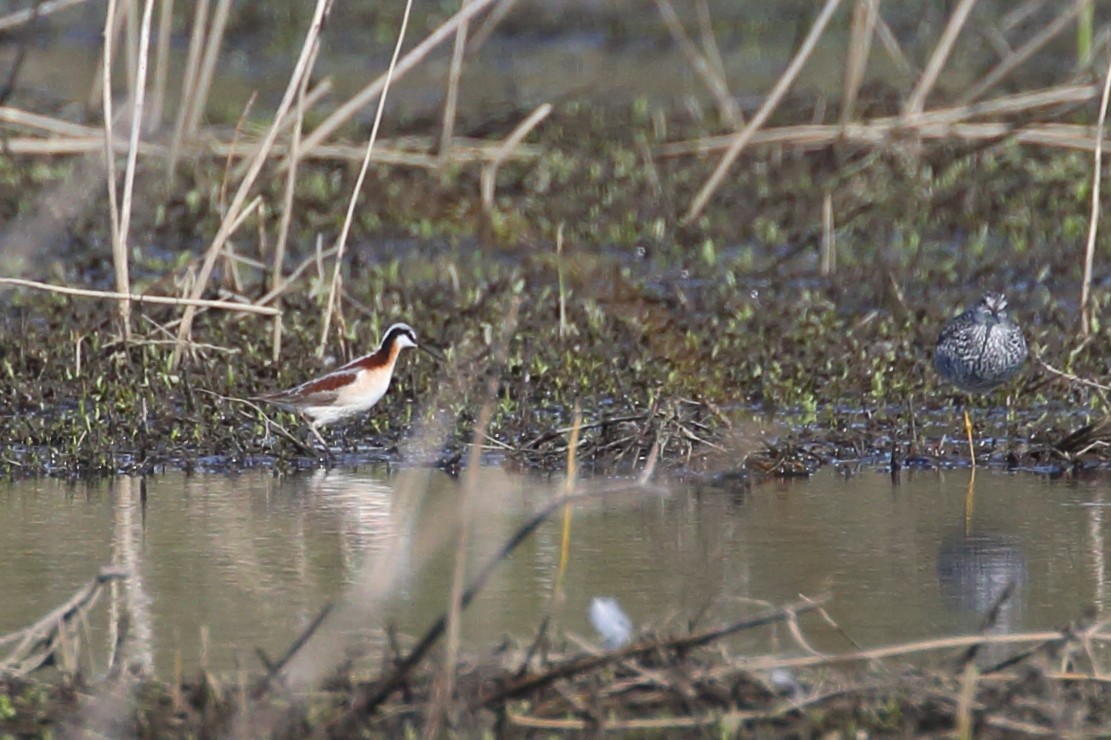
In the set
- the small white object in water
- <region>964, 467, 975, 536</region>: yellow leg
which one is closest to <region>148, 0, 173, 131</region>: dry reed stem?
<region>964, 467, 975, 536</region>: yellow leg

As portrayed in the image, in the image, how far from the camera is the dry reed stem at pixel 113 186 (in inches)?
345

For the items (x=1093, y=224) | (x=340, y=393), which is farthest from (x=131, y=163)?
(x=1093, y=224)

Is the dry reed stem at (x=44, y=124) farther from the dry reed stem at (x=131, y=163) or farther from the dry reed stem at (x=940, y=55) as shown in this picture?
the dry reed stem at (x=940, y=55)

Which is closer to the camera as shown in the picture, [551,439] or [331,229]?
[551,439]

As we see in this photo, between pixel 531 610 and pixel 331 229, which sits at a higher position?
pixel 331 229

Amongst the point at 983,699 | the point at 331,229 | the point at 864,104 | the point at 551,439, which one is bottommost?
the point at 983,699

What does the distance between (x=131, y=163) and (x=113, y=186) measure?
16 centimetres

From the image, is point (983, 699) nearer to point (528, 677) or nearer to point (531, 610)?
point (528, 677)

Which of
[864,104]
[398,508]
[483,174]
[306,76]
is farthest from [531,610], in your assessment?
[864,104]

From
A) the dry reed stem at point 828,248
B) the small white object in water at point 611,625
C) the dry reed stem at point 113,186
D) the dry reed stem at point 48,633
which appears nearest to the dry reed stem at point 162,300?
the dry reed stem at point 113,186

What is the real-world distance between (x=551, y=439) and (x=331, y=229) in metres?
5.80

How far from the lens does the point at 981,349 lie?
8758 millimetres

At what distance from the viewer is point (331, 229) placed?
1379 cm

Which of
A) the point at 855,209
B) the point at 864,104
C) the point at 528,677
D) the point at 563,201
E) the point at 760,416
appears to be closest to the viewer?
the point at 528,677
